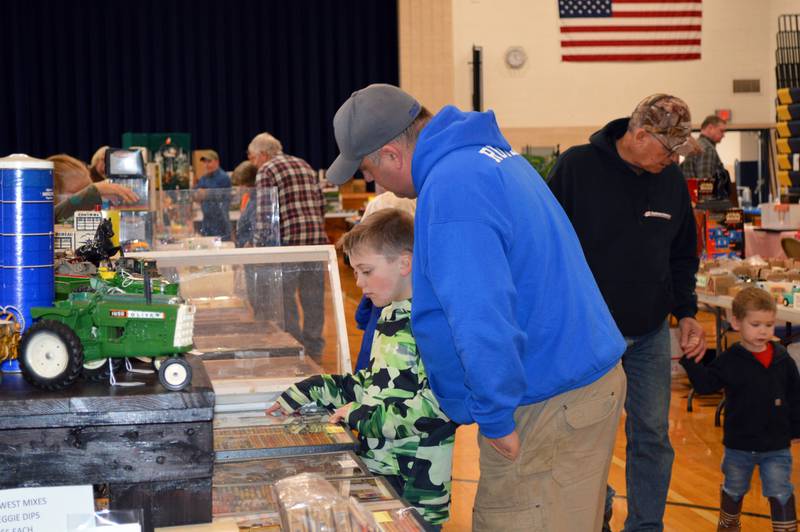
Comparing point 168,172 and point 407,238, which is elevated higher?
point 168,172

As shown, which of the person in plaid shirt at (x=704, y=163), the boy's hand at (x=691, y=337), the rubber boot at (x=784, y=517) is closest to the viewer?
the boy's hand at (x=691, y=337)

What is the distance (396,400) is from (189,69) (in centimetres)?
1748

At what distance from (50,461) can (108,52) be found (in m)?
18.4

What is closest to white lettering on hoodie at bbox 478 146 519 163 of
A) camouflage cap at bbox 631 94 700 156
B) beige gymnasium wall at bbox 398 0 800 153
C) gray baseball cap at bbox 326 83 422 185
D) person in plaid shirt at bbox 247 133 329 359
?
gray baseball cap at bbox 326 83 422 185

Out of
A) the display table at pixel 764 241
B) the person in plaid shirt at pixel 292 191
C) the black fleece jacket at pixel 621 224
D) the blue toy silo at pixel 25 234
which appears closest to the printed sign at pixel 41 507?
the blue toy silo at pixel 25 234

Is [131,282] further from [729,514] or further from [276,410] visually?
[729,514]

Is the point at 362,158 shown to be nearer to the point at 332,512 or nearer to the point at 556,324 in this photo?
the point at 556,324

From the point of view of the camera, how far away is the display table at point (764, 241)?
1031cm

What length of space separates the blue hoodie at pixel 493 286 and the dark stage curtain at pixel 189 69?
17121mm

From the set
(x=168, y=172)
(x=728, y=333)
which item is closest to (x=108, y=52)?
(x=168, y=172)

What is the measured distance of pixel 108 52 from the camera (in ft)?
61.5

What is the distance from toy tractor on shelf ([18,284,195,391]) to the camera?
5.28 feet

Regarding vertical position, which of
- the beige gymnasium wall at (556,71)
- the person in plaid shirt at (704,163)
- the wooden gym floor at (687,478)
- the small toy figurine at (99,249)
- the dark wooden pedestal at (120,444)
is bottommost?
the wooden gym floor at (687,478)

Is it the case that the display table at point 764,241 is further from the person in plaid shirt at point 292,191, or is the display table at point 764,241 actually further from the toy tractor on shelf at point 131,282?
the toy tractor on shelf at point 131,282
